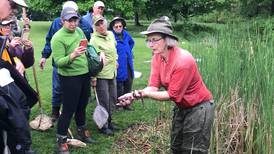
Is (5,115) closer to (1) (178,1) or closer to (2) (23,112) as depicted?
(2) (23,112)

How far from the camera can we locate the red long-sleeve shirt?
3531 millimetres

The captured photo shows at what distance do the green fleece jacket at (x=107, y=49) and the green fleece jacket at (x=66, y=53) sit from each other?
71 centimetres

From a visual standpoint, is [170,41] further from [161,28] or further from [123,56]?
[123,56]

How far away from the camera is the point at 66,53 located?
4898 mm

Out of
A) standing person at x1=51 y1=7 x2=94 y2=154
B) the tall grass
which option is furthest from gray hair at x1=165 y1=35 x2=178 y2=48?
standing person at x1=51 y1=7 x2=94 y2=154

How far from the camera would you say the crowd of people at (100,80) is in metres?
2.61

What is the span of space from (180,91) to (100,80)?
2229mm

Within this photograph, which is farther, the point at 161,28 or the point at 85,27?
the point at 85,27

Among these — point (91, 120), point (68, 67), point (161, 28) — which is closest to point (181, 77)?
point (161, 28)

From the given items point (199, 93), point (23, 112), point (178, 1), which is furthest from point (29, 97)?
point (178, 1)

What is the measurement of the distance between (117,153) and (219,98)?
1.21 meters

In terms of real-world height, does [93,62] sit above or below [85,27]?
below

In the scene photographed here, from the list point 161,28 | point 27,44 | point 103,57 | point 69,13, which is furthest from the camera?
point 103,57

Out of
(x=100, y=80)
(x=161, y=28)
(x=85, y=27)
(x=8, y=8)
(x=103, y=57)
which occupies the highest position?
(x=8, y=8)
